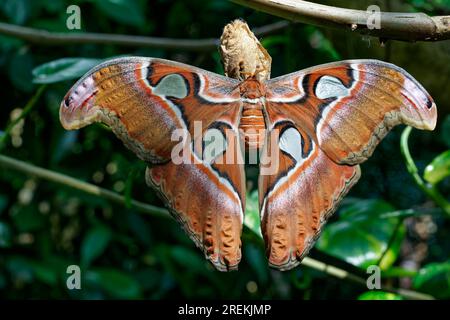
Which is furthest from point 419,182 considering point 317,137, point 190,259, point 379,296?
point 190,259

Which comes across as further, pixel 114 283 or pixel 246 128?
pixel 114 283

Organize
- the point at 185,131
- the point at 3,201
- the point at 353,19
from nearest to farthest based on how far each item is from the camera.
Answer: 1. the point at 353,19
2. the point at 185,131
3. the point at 3,201

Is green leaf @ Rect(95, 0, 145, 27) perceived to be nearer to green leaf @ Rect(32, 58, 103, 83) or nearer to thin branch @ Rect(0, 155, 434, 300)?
green leaf @ Rect(32, 58, 103, 83)

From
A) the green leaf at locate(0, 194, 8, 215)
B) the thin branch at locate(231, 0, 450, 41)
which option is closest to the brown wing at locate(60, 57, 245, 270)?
the thin branch at locate(231, 0, 450, 41)

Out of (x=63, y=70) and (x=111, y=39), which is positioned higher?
(x=111, y=39)

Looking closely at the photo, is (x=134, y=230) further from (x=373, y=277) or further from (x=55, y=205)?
(x=373, y=277)

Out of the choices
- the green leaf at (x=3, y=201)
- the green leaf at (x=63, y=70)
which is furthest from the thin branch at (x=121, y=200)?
the green leaf at (x=3, y=201)

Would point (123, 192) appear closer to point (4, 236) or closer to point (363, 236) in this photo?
point (4, 236)
